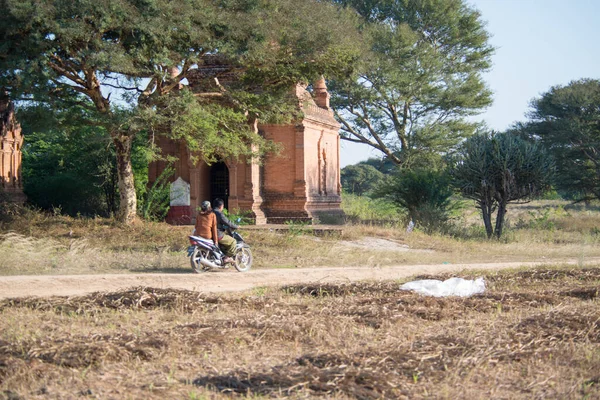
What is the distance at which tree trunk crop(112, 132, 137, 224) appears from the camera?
19303 millimetres

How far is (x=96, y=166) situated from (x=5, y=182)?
3.23 m

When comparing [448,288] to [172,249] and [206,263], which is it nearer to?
[206,263]

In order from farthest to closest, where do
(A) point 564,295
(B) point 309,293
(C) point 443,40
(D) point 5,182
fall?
1. (C) point 443,40
2. (D) point 5,182
3. (B) point 309,293
4. (A) point 564,295

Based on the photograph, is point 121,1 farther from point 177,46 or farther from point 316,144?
point 316,144

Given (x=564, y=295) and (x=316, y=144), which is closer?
(x=564, y=295)

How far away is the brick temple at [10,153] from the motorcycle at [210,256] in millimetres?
13487

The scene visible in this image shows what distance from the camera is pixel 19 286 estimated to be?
35.9 feet

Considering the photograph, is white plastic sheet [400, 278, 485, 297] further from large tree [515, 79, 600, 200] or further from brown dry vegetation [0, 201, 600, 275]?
large tree [515, 79, 600, 200]

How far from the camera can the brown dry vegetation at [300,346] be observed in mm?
5070

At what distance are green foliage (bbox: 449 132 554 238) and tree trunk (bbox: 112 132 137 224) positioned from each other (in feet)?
43.1

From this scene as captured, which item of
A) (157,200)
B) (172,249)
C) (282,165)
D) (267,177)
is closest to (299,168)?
(282,165)

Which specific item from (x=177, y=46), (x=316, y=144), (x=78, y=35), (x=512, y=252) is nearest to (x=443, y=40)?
(x=316, y=144)

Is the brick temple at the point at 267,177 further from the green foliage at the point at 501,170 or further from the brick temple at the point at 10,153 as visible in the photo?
the green foliage at the point at 501,170

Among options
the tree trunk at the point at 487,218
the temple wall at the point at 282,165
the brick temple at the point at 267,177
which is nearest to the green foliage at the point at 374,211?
the tree trunk at the point at 487,218
